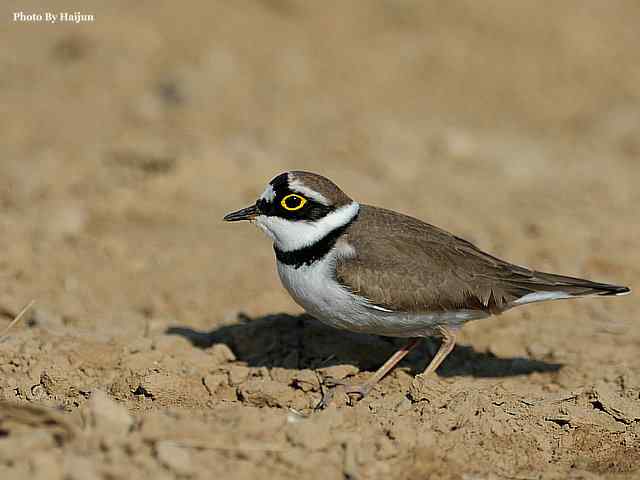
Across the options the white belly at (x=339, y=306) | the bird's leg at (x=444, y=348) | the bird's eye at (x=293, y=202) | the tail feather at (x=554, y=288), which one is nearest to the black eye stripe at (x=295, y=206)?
the bird's eye at (x=293, y=202)

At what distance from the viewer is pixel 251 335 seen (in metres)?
6.91

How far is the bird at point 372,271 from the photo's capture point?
5770 millimetres

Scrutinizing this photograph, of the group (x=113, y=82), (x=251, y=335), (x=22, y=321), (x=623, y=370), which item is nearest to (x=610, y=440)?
(x=623, y=370)

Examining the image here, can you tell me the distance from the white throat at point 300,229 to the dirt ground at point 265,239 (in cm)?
97

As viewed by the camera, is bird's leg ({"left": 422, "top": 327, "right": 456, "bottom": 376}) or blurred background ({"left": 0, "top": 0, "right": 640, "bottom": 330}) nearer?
bird's leg ({"left": 422, "top": 327, "right": 456, "bottom": 376})

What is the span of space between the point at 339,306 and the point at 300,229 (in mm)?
626

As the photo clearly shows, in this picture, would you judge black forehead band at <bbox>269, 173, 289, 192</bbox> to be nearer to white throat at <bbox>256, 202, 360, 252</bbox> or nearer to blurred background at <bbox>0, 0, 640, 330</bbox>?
white throat at <bbox>256, 202, 360, 252</bbox>

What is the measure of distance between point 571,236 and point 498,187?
64.1 inches

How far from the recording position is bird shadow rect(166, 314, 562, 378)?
6559mm

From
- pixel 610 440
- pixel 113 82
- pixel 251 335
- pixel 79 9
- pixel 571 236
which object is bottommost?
pixel 610 440

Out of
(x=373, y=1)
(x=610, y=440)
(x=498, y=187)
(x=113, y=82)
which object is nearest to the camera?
(x=610, y=440)

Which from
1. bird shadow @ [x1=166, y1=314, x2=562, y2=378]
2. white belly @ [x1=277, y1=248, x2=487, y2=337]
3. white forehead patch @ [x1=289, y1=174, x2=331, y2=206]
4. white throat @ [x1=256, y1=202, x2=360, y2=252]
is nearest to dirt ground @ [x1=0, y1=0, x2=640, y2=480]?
bird shadow @ [x1=166, y1=314, x2=562, y2=378]

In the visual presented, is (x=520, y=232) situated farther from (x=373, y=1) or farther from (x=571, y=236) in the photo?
(x=373, y=1)

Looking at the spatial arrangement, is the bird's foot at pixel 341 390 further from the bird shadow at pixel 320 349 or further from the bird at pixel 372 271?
the bird shadow at pixel 320 349
